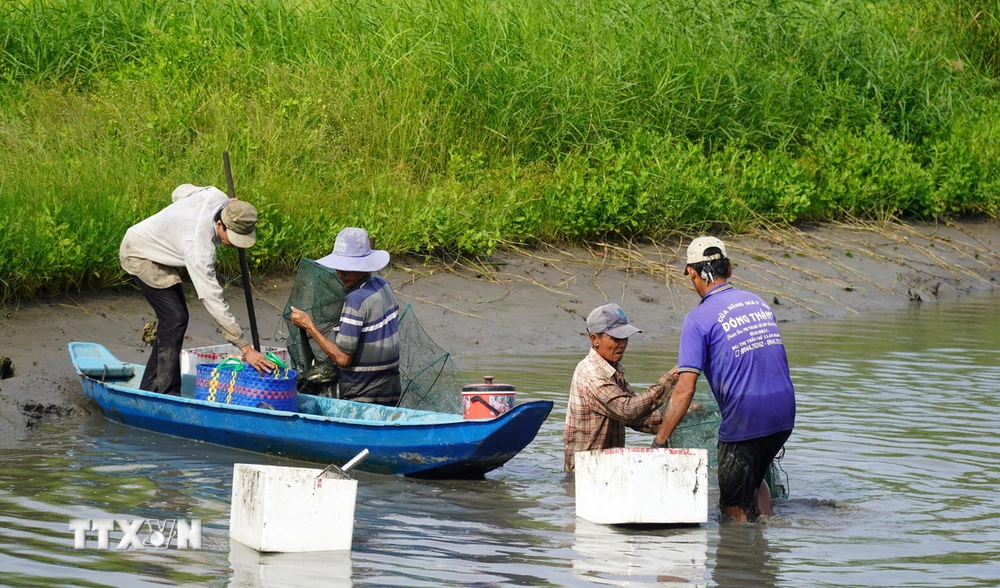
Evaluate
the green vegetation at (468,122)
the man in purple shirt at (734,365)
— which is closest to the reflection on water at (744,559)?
the man in purple shirt at (734,365)

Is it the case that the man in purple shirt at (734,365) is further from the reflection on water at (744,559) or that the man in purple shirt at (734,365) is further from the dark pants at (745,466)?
the reflection on water at (744,559)

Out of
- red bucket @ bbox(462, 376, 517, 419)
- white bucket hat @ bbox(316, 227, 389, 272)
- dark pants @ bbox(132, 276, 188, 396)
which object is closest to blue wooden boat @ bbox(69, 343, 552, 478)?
red bucket @ bbox(462, 376, 517, 419)

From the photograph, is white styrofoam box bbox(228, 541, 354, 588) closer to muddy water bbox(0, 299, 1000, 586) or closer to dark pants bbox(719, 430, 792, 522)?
muddy water bbox(0, 299, 1000, 586)

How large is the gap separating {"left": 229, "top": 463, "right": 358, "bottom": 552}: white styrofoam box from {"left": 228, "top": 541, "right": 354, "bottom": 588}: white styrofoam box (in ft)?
0.13

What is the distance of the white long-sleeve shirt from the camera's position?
330 inches

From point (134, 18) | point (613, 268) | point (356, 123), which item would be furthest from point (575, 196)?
point (134, 18)

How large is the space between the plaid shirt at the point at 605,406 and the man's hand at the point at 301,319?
1.89m

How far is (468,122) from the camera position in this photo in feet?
47.4

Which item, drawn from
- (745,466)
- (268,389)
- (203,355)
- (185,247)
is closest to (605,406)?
(745,466)

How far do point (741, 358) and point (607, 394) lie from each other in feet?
3.03

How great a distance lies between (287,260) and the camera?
11.8 metres

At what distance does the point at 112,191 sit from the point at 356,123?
3.22 m

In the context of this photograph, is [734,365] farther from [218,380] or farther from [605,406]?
[218,380]

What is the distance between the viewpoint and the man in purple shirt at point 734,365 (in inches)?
250
